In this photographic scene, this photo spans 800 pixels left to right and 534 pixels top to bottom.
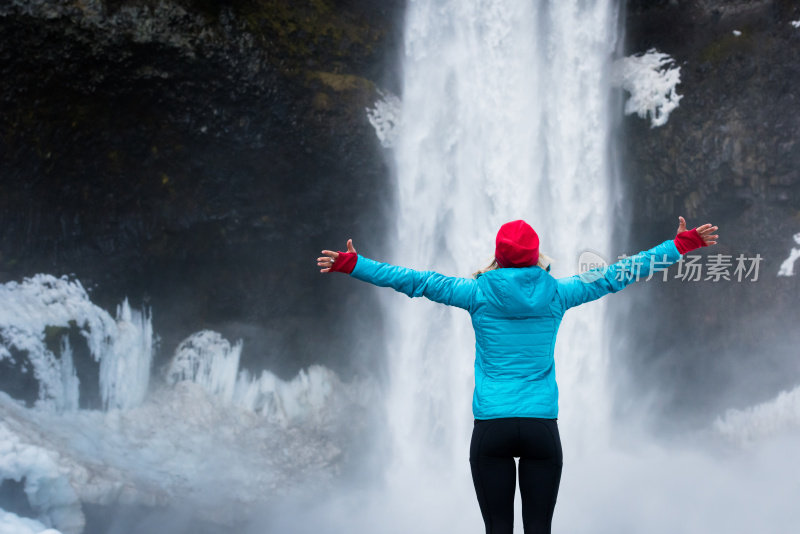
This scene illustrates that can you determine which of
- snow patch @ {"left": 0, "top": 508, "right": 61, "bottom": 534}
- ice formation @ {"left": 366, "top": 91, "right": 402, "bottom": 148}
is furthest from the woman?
ice formation @ {"left": 366, "top": 91, "right": 402, "bottom": 148}

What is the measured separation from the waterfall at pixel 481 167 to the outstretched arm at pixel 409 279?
9.23 m

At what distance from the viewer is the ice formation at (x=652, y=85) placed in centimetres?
1319

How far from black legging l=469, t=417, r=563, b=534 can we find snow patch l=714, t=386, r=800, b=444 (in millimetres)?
12024

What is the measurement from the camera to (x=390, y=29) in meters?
12.7

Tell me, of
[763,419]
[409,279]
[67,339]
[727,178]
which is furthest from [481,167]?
[409,279]

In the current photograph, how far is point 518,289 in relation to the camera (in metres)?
3.13

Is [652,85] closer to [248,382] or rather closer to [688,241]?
[248,382]

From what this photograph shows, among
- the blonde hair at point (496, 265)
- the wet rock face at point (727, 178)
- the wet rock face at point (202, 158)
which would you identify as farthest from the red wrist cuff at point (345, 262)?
the wet rock face at point (727, 178)

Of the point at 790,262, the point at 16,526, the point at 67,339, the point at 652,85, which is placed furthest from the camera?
the point at 652,85

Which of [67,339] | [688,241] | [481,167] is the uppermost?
[481,167]

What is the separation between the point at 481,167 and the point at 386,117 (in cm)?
182

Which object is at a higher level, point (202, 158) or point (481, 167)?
point (481, 167)

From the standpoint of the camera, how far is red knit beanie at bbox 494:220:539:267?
3145 mm

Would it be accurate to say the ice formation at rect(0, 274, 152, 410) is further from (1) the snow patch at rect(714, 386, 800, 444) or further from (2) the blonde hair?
(1) the snow patch at rect(714, 386, 800, 444)
